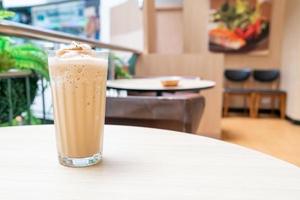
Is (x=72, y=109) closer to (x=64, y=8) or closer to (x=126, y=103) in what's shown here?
(x=126, y=103)

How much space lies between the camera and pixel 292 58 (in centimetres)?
574

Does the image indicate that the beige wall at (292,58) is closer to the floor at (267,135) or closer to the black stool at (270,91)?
the black stool at (270,91)

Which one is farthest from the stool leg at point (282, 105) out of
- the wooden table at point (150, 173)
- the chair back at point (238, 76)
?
the wooden table at point (150, 173)

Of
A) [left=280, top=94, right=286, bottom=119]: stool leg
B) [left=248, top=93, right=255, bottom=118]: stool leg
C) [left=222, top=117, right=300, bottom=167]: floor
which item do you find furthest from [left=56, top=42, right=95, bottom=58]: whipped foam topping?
[left=280, top=94, right=286, bottom=119]: stool leg

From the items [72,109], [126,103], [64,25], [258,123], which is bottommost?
[258,123]

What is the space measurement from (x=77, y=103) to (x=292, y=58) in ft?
19.3

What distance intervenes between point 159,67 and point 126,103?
2711 millimetres

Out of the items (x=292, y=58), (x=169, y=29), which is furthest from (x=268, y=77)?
(x=169, y=29)

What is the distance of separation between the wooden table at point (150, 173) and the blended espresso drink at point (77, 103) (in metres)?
0.03

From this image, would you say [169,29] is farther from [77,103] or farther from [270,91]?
[77,103]

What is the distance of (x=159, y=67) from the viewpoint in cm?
434

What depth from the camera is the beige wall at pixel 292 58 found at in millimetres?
5477

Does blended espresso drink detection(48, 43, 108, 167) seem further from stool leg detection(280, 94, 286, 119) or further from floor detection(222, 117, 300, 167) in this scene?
stool leg detection(280, 94, 286, 119)

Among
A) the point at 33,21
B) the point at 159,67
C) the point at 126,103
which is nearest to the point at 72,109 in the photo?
the point at 126,103
